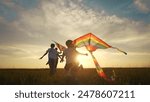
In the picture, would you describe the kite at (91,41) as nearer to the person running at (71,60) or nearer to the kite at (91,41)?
the kite at (91,41)

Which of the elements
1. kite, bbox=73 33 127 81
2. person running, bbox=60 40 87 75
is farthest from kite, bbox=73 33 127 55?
person running, bbox=60 40 87 75

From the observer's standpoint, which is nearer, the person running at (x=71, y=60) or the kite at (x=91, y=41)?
the person running at (x=71, y=60)

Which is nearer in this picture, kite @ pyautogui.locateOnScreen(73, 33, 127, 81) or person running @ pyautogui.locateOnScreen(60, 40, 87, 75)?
person running @ pyautogui.locateOnScreen(60, 40, 87, 75)

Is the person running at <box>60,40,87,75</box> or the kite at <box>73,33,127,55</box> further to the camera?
the kite at <box>73,33,127,55</box>

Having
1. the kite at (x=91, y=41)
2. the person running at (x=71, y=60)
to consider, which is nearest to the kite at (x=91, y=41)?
the kite at (x=91, y=41)

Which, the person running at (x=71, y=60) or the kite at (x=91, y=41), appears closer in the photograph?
the person running at (x=71, y=60)


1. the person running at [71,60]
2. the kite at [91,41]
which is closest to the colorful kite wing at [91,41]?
the kite at [91,41]

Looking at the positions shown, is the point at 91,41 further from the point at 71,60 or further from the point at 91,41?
the point at 71,60

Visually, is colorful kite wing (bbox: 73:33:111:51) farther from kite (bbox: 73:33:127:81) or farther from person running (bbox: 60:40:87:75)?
person running (bbox: 60:40:87:75)

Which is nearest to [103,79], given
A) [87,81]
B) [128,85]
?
[87,81]

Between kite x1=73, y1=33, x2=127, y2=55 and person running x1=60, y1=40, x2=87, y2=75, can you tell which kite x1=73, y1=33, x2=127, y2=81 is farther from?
person running x1=60, y1=40, x2=87, y2=75

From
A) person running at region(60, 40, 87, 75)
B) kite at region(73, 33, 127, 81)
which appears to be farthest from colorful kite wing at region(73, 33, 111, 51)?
person running at region(60, 40, 87, 75)

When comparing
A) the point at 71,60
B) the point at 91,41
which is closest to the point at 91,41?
the point at 91,41

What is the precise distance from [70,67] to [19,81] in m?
3.15
